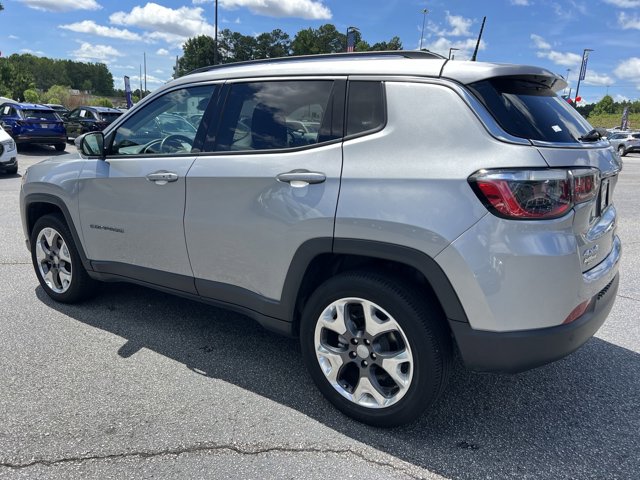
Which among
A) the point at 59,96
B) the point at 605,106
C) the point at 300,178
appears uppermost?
the point at 605,106

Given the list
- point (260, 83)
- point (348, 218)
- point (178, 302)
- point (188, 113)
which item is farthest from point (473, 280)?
point (178, 302)

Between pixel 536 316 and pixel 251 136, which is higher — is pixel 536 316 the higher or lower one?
the lower one

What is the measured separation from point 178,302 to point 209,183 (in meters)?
1.70

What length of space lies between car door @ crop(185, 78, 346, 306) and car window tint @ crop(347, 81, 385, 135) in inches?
2.8

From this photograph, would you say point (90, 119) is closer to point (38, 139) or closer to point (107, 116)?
point (107, 116)

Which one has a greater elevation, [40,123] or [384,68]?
[384,68]

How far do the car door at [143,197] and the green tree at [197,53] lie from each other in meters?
74.5

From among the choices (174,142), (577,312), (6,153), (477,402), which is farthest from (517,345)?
(6,153)

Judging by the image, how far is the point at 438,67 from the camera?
2.41m

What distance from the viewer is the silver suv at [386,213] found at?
7.04 feet

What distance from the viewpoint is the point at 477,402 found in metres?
2.86

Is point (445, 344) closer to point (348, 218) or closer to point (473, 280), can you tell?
point (473, 280)

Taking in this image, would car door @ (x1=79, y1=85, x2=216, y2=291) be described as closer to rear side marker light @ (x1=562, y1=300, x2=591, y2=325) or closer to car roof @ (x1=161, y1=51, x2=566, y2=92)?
car roof @ (x1=161, y1=51, x2=566, y2=92)

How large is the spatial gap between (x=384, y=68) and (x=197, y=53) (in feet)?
263
